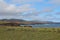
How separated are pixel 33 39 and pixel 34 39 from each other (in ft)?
0.49

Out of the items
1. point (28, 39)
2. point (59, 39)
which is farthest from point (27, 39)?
point (59, 39)

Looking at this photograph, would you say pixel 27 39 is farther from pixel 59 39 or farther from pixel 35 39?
pixel 59 39

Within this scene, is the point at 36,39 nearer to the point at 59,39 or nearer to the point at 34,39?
the point at 34,39

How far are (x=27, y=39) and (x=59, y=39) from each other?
475 cm

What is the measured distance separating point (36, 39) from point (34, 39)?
0.96ft

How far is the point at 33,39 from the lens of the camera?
922 inches

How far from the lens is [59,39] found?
23766mm

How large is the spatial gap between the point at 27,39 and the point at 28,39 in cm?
14

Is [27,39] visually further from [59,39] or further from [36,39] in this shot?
[59,39]

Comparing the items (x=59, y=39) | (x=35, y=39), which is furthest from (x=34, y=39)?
(x=59, y=39)

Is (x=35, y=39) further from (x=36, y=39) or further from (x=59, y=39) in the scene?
(x=59, y=39)

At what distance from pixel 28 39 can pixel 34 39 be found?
0.89 meters

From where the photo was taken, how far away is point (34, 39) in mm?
23453

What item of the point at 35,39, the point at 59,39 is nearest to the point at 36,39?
the point at 35,39
